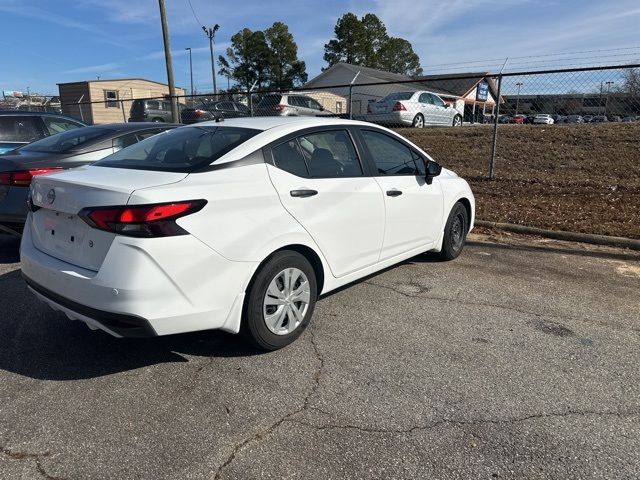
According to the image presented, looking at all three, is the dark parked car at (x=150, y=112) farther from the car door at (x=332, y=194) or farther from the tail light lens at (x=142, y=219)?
the tail light lens at (x=142, y=219)

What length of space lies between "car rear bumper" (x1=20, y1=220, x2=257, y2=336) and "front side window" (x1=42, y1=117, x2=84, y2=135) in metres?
6.10

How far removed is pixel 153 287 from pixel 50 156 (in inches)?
140

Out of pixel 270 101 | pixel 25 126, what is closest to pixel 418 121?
pixel 270 101

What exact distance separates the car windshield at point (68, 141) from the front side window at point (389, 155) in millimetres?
3474

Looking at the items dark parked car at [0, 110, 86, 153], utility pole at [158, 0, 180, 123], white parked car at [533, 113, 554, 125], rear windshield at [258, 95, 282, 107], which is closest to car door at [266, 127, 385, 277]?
dark parked car at [0, 110, 86, 153]

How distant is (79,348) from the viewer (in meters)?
3.47

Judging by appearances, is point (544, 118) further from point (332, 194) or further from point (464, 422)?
point (464, 422)

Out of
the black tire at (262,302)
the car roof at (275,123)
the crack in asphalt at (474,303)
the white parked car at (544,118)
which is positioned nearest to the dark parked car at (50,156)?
the car roof at (275,123)

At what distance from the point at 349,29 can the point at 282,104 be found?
46.1m

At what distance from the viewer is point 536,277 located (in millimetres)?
5113

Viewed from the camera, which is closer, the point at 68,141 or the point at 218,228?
the point at 218,228

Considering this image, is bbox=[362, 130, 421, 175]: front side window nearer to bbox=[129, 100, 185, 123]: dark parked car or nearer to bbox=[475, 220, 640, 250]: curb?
bbox=[475, 220, 640, 250]: curb

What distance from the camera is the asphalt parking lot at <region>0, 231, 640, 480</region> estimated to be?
2377mm

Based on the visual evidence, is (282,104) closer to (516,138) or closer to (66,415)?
(516,138)
